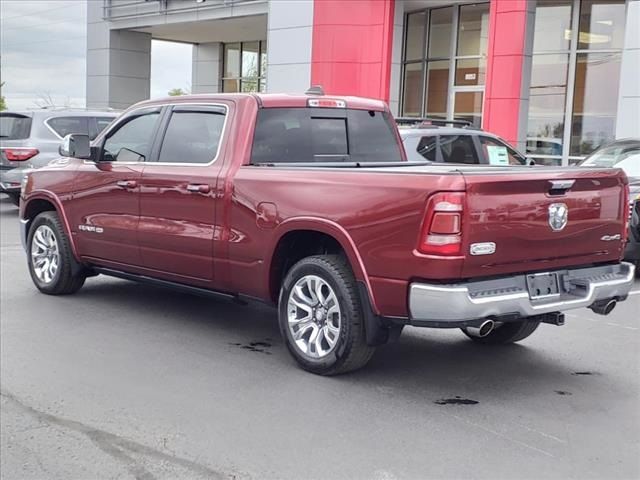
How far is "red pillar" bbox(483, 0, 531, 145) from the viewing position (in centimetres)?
1741

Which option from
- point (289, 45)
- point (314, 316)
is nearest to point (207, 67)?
point (289, 45)

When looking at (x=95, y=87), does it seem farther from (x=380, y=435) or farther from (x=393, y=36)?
(x=380, y=435)

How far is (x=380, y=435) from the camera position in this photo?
447 cm

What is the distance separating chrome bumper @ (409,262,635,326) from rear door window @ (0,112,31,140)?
11570mm

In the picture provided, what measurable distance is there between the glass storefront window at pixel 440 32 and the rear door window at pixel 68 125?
1022 cm

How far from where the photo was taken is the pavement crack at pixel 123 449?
4.00 metres

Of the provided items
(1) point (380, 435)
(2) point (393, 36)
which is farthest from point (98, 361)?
(2) point (393, 36)

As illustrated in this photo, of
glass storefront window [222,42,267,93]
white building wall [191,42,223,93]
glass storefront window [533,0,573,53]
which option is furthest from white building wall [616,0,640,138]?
white building wall [191,42,223,93]

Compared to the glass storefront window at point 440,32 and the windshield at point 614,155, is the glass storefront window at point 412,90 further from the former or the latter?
the windshield at point 614,155

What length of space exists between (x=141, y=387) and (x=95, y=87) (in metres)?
26.5

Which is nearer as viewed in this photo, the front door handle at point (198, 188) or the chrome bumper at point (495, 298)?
the chrome bumper at point (495, 298)

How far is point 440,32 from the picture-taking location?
21.4m

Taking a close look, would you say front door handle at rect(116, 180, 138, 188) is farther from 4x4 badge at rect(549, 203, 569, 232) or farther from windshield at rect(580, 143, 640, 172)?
windshield at rect(580, 143, 640, 172)

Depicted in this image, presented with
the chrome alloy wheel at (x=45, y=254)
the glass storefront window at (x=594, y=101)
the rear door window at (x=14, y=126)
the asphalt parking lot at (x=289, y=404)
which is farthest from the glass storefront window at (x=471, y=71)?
the chrome alloy wheel at (x=45, y=254)
